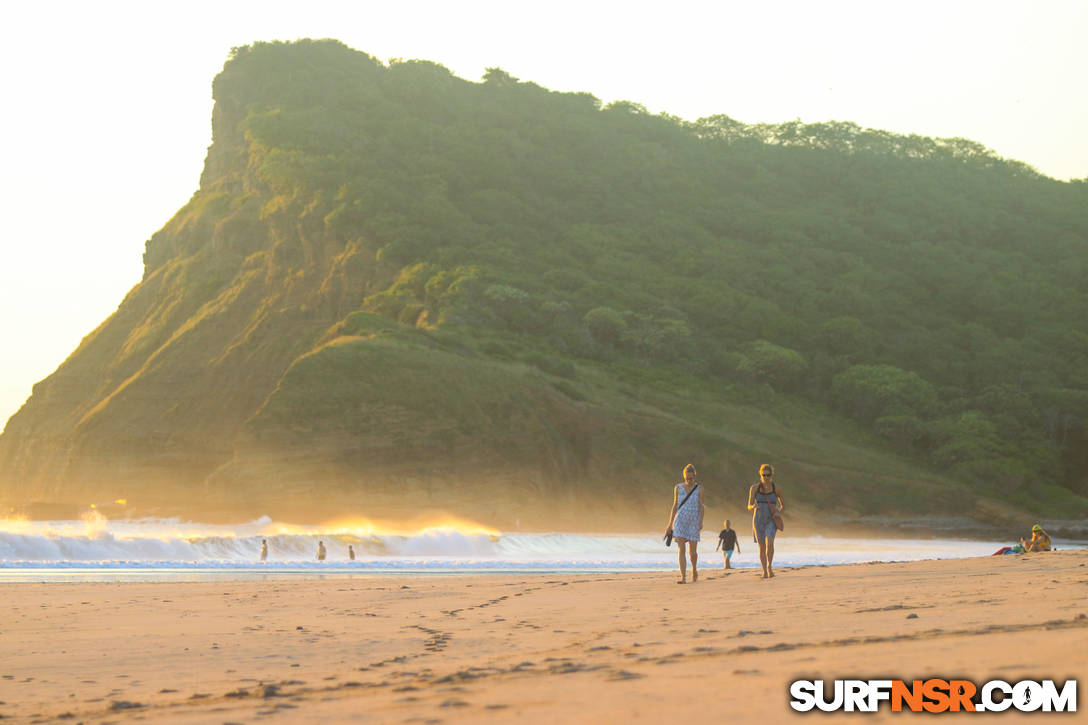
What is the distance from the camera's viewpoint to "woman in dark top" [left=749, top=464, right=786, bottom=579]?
1305 centimetres

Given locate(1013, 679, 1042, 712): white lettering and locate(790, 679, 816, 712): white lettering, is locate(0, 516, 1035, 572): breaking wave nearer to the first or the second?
locate(790, 679, 816, 712): white lettering

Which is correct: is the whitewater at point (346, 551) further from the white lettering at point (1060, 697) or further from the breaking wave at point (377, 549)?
the white lettering at point (1060, 697)

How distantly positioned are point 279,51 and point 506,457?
60583 millimetres

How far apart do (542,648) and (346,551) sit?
31.6 meters

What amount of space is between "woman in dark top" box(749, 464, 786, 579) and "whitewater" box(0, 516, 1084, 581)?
11.2 meters

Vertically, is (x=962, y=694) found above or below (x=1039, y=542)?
above

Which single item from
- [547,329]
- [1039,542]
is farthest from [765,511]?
[547,329]

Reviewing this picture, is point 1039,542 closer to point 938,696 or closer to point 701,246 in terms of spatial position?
point 938,696

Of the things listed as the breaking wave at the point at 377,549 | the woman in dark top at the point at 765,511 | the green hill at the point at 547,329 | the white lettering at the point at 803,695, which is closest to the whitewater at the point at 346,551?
the breaking wave at the point at 377,549

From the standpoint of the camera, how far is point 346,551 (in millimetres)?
37531

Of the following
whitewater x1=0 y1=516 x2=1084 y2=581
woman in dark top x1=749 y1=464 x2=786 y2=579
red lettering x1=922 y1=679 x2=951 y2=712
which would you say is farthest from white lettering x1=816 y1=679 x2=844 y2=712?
whitewater x1=0 y1=516 x2=1084 y2=581

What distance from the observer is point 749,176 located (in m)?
114

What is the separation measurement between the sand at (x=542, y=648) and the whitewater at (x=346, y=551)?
35.7 ft

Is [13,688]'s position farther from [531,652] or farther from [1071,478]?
[1071,478]
